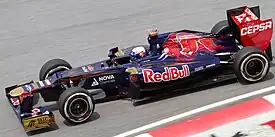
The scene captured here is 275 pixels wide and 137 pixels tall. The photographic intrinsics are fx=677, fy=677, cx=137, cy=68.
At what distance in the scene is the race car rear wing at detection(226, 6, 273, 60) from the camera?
29.7 ft

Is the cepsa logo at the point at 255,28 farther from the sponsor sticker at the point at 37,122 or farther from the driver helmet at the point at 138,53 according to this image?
the sponsor sticker at the point at 37,122

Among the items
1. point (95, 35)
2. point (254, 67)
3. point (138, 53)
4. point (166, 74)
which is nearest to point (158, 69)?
point (166, 74)

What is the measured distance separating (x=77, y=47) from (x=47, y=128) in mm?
3289

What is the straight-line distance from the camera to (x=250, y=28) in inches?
357

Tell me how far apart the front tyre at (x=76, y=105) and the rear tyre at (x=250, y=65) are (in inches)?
77.2

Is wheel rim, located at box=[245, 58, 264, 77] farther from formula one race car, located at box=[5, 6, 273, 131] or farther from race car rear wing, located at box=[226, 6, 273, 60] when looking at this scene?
race car rear wing, located at box=[226, 6, 273, 60]

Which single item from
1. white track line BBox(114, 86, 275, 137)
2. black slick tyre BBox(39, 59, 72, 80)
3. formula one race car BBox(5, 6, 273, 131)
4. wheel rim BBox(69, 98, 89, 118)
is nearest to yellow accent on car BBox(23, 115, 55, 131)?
formula one race car BBox(5, 6, 273, 131)

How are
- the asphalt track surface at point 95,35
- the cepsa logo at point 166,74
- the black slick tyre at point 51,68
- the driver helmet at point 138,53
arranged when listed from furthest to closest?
the black slick tyre at point 51,68, the driver helmet at point 138,53, the cepsa logo at point 166,74, the asphalt track surface at point 95,35

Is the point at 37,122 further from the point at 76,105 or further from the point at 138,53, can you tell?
the point at 138,53

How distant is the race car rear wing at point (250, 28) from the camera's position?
9.05m

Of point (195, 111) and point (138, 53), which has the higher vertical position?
point (138, 53)

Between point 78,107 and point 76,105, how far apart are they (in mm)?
41

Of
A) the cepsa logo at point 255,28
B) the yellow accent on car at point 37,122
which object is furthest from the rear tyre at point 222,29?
the yellow accent on car at point 37,122

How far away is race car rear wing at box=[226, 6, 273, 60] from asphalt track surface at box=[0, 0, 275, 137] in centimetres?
46
